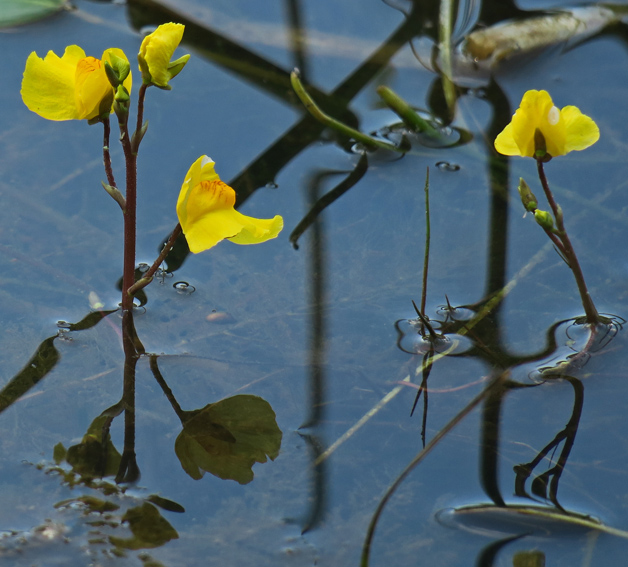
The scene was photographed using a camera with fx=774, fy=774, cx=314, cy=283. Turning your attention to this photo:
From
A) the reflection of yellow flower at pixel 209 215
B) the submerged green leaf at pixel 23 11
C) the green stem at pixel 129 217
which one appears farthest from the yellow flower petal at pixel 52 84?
the submerged green leaf at pixel 23 11

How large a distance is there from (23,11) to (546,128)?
69.7 inches

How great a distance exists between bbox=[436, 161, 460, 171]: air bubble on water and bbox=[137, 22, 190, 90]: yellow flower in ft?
2.88

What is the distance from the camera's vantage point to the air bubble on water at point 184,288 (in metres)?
1.75

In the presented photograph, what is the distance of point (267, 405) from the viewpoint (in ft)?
5.04

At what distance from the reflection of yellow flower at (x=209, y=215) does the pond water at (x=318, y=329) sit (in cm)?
27

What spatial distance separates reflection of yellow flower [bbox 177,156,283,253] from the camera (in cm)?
143

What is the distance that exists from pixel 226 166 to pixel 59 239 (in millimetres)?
481

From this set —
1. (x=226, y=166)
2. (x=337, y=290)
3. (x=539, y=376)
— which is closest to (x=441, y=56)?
(x=226, y=166)

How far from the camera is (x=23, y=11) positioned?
8.03 ft

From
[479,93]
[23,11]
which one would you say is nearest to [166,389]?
[479,93]

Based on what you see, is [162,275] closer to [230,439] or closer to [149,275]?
[149,275]

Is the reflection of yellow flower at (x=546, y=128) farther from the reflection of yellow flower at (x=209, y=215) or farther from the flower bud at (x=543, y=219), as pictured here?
the reflection of yellow flower at (x=209, y=215)

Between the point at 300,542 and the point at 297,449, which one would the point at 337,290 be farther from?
the point at 300,542

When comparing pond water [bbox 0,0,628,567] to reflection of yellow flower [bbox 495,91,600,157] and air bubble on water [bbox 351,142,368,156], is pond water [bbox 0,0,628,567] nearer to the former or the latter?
air bubble on water [bbox 351,142,368,156]
